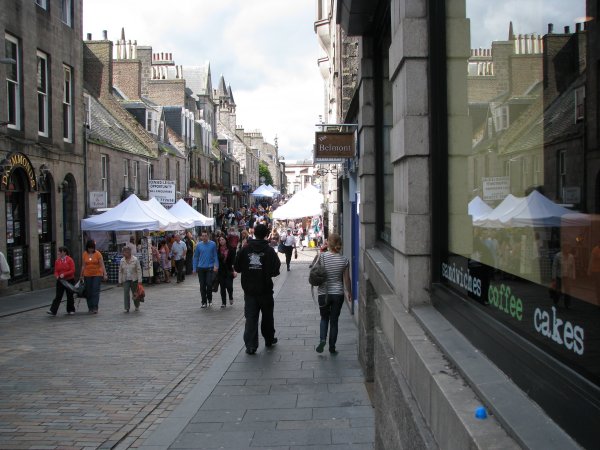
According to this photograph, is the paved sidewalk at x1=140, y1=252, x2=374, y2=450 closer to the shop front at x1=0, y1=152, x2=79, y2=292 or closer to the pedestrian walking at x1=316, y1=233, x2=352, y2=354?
the pedestrian walking at x1=316, y1=233, x2=352, y2=354

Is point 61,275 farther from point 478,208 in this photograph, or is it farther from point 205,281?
point 478,208

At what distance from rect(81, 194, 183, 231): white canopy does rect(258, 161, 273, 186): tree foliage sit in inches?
3258

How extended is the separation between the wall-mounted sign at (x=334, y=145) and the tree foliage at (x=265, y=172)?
3655 inches

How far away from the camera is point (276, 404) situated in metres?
6.55

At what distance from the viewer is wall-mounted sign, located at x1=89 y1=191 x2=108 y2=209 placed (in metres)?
23.1

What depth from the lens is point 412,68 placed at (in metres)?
3.41

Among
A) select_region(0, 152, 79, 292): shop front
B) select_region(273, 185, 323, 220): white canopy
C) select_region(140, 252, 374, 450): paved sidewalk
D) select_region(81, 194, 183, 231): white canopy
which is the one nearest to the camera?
select_region(140, 252, 374, 450): paved sidewalk

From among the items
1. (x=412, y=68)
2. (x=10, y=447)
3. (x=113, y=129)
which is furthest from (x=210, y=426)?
(x=113, y=129)

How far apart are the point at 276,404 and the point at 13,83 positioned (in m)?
15.4

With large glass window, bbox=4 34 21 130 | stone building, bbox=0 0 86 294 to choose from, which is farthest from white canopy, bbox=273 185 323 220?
large glass window, bbox=4 34 21 130

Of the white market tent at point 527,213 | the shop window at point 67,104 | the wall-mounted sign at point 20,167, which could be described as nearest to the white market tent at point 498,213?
the white market tent at point 527,213

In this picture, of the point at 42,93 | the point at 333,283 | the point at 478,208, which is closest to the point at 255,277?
the point at 333,283

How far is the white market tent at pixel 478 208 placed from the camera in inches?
106

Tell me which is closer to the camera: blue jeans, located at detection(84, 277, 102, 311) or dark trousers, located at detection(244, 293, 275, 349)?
dark trousers, located at detection(244, 293, 275, 349)
